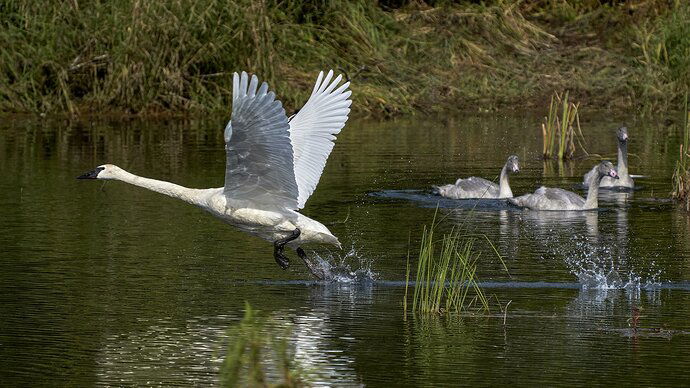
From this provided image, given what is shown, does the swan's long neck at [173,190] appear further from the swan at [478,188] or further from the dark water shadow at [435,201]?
the swan at [478,188]

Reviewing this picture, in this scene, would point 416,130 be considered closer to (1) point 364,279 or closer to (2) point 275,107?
(1) point 364,279

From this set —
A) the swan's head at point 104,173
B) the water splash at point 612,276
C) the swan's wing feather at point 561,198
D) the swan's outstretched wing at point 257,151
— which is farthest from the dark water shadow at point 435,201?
the swan's outstretched wing at point 257,151

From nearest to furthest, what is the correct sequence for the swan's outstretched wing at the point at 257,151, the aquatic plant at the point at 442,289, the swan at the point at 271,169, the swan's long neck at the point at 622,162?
the swan's outstretched wing at the point at 257,151 → the swan at the point at 271,169 → the aquatic plant at the point at 442,289 → the swan's long neck at the point at 622,162

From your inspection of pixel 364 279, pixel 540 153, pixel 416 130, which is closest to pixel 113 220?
pixel 364 279

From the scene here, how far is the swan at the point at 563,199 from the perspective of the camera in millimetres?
14367

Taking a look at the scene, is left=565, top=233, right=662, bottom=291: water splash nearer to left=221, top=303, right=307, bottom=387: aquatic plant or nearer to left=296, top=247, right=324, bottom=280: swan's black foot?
left=296, top=247, right=324, bottom=280: swan's black foot

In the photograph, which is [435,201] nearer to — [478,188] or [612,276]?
[478,188]

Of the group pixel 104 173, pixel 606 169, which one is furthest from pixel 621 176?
pixel 104 173

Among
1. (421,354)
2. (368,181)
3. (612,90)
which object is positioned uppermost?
(612,90)

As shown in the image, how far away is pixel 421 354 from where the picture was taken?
25.8 ft

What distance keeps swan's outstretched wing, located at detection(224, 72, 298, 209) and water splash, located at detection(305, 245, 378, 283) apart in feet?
2.08

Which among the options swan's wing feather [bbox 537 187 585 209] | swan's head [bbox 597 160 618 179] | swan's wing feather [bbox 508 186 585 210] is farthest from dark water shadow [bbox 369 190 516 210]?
swan's head [bbox 597 160 618 179]

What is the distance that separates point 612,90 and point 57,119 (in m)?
8.97

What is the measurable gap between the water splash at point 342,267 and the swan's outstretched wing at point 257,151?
2.08ft
